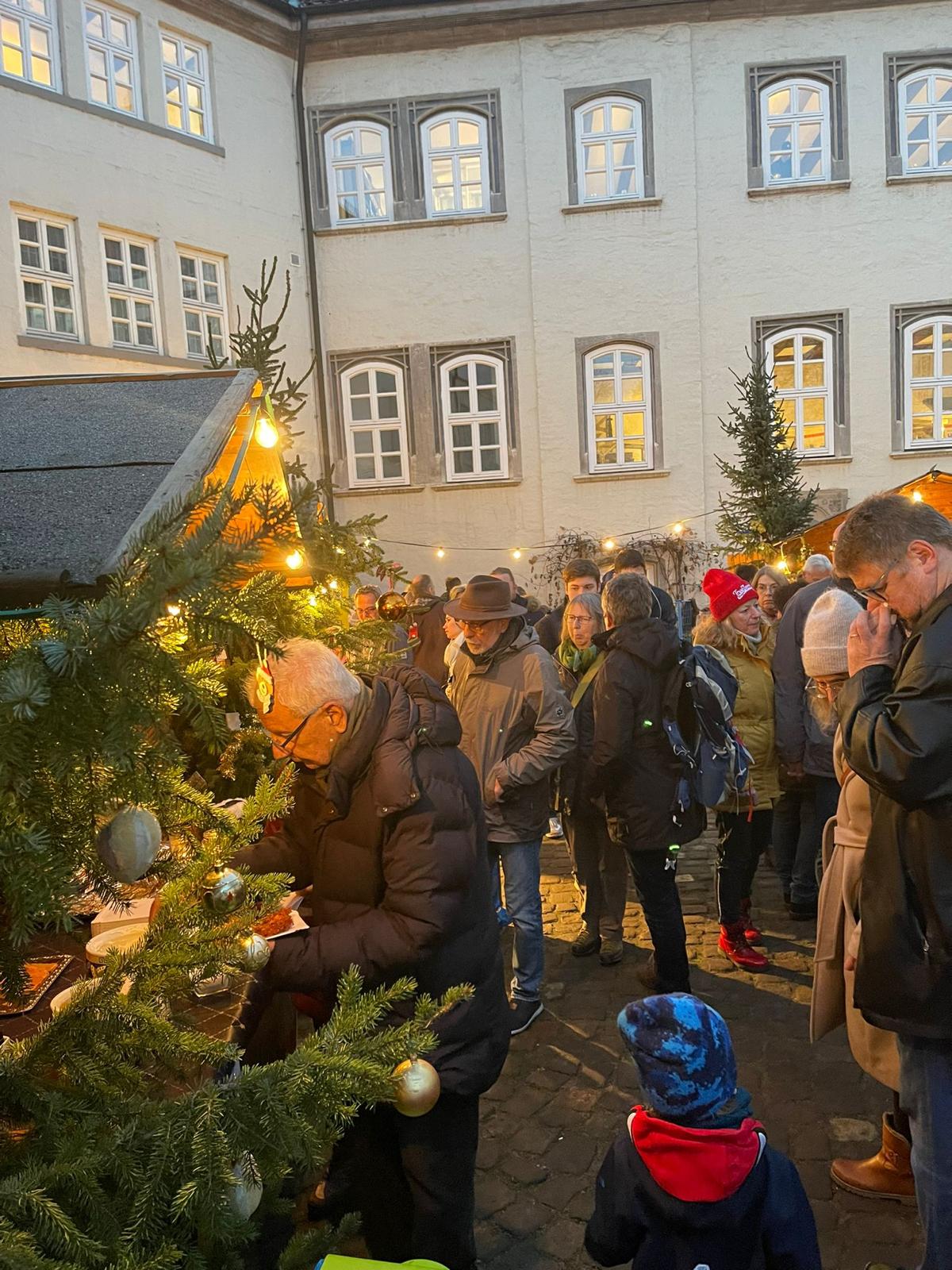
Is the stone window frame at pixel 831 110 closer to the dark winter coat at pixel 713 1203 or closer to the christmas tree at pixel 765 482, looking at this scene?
the christmas tree at pixel 765 482

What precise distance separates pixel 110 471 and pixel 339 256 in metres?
15.9

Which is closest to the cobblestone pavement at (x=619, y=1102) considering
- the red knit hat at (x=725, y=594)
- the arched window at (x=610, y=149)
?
the red knit hat at (x=725, y=594)

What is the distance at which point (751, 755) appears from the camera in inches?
193

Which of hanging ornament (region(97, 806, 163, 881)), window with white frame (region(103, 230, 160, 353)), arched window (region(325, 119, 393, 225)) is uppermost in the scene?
arched window (region(325, 119, 393, 225))

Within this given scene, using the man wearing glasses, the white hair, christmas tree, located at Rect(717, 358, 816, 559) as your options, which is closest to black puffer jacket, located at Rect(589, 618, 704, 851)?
the man wearing glasses

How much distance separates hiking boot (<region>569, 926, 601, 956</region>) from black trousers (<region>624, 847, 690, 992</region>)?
0.70 meters

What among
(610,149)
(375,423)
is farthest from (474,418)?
(610,149)

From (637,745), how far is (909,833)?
6.86 ft

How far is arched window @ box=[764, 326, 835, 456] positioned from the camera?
15.9 metres

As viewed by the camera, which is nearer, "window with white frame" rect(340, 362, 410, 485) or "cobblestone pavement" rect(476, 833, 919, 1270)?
"cobblestone pavement" rect(476, 833, 919, 1270)

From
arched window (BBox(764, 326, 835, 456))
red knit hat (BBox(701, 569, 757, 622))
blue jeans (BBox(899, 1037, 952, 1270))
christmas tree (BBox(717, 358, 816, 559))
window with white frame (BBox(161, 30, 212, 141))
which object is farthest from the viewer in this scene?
arched window (BBox(764, 326, 835, 456))

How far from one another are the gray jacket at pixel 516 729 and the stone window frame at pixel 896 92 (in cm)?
1455

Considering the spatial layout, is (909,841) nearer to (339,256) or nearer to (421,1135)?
(421,1135)

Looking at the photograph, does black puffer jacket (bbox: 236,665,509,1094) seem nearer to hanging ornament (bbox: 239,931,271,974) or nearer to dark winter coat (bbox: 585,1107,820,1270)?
hanging ornament (bbox: 239,931,271,974)
